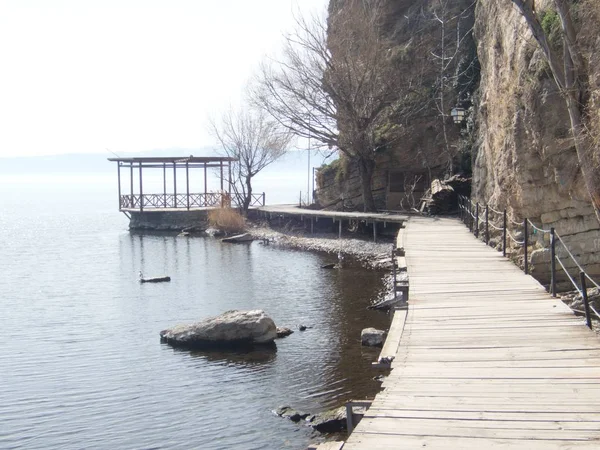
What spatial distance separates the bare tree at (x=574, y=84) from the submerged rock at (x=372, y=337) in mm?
5161

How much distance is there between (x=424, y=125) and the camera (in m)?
35.9

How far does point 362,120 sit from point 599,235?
18648 millimetres

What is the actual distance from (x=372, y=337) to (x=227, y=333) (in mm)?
3195

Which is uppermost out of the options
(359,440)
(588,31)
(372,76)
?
(372,76)

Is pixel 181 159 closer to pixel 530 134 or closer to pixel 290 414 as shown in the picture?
pixel 530 134

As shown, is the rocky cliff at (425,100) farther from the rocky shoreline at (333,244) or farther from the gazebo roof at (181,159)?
the gazebo roof at (181,159)

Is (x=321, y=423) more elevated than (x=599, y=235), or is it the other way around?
(x=599, y=235)

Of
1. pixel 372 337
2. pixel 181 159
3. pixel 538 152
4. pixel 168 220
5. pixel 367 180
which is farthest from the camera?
pixel 181 159

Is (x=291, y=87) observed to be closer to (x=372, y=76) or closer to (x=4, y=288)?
(x=372, y=76)

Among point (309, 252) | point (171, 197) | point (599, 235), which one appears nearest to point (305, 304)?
point (599, 235)

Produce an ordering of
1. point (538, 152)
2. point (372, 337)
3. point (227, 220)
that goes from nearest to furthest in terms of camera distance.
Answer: point (372, 337) → point (538, 152) → point (227, 220)

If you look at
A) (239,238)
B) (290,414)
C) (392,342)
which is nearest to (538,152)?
(290,414)

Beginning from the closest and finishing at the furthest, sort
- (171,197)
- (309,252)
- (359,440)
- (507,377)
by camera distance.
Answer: (359,440) < (507,377) < (309,252) < (171,197)

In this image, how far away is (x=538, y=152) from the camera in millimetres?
18156
